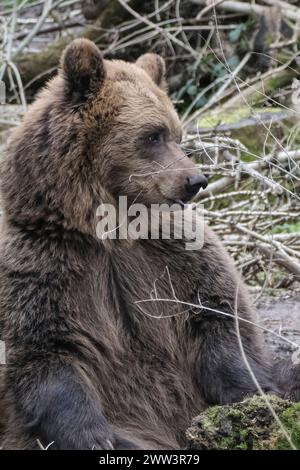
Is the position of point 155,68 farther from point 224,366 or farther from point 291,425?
point 291,425

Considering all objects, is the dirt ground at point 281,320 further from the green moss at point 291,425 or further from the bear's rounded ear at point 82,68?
the bear's rounded ear at point 82,68

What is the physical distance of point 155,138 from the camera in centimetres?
573

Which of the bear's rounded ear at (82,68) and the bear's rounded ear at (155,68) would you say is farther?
the bear's rounded ear at (155,68)

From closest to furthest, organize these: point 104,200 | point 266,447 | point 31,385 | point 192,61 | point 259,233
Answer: point 266,447 < point 31,385 < point 104,200 < point 259,233 < point 192,61

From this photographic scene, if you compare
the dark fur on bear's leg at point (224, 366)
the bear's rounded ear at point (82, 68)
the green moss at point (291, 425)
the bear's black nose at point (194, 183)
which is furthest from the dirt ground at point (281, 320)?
the bear's rounded ear at point (82, 68)

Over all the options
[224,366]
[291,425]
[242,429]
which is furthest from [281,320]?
[242,429]

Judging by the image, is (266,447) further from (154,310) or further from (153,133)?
(153,133)

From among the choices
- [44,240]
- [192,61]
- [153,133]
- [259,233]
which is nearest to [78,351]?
[44,240]

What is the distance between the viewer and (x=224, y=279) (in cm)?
576

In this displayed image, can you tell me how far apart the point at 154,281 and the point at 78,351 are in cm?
70

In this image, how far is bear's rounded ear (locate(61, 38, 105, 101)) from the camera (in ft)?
18.3

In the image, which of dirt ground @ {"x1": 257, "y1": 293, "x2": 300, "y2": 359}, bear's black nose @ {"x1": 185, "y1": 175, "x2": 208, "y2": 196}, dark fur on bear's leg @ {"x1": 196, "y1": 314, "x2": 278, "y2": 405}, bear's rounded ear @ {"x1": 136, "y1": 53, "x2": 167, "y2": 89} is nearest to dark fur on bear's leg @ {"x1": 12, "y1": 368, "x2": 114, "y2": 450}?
dark fur on bear's leg @ {"x1": 196, "y1": 314, "x2": 278, "y2": 405}

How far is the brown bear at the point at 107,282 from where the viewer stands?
519 cm

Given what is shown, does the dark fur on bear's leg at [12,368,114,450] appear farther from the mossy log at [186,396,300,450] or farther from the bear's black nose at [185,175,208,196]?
the bear's black nose at [185,175,208,196]
